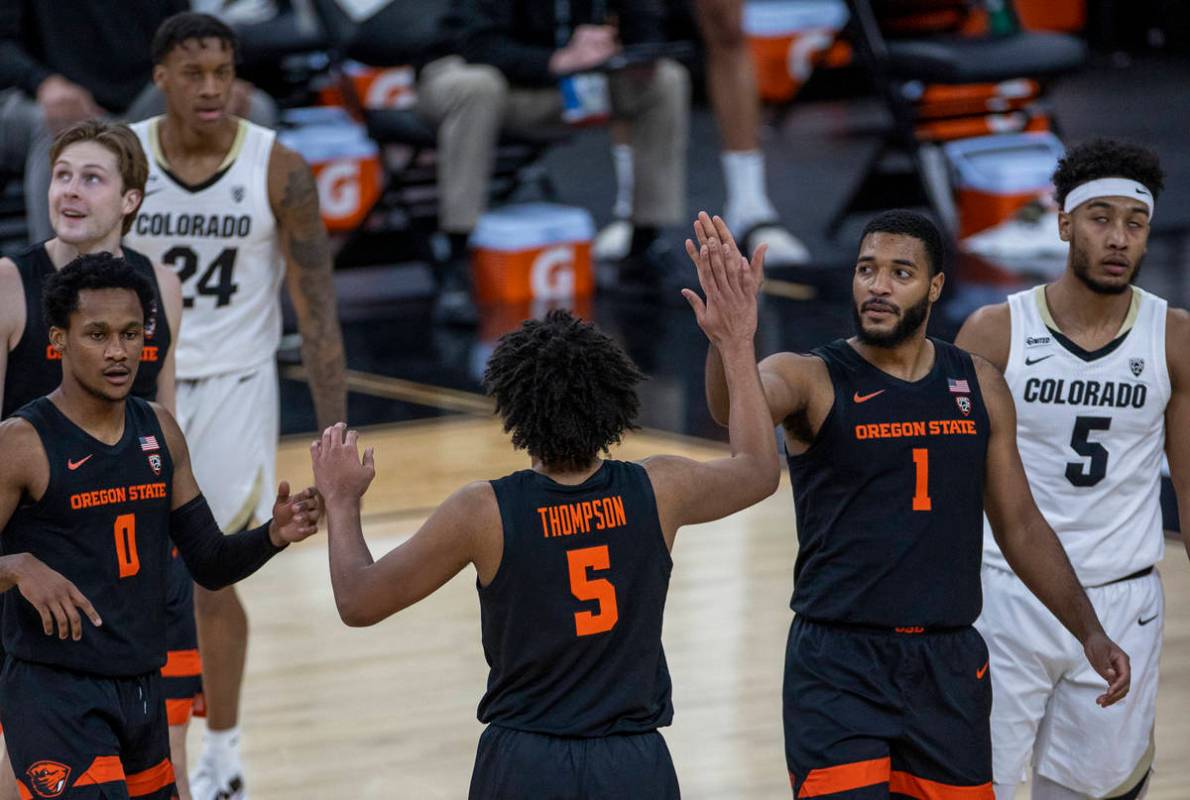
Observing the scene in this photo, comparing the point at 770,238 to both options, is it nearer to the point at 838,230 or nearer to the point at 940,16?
the point at 838,230

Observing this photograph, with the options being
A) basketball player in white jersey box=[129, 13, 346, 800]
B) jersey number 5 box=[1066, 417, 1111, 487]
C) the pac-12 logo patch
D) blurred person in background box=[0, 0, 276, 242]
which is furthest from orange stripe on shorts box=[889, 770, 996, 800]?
blurred person in background box=[0, 0, 276, 242]

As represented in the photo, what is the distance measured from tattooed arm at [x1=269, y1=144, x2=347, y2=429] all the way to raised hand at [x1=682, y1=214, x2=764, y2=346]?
6.53 ft

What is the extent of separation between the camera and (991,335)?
4566mm

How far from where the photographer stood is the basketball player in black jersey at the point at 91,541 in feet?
12.9

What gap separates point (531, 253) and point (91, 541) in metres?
7.18

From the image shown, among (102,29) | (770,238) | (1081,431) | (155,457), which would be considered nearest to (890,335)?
(1081,431)

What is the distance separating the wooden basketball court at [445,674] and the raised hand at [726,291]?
1852 mm

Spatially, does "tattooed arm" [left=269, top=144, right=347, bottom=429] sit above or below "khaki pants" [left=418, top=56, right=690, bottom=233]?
below

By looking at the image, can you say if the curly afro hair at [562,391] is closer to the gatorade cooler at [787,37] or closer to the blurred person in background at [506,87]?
the blurred person in background at [506,87]

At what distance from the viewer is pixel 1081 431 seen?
14.8 feet

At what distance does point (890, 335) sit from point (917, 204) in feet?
27.6

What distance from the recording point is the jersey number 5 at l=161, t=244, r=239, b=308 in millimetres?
5594

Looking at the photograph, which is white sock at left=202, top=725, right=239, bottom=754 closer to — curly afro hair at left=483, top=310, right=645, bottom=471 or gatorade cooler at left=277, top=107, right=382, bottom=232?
curly afro hair at left=483, top=310, right=645, bottom=471

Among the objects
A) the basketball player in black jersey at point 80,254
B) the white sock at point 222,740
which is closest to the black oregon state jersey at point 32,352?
the basketball player in black jersey at point 80,254
